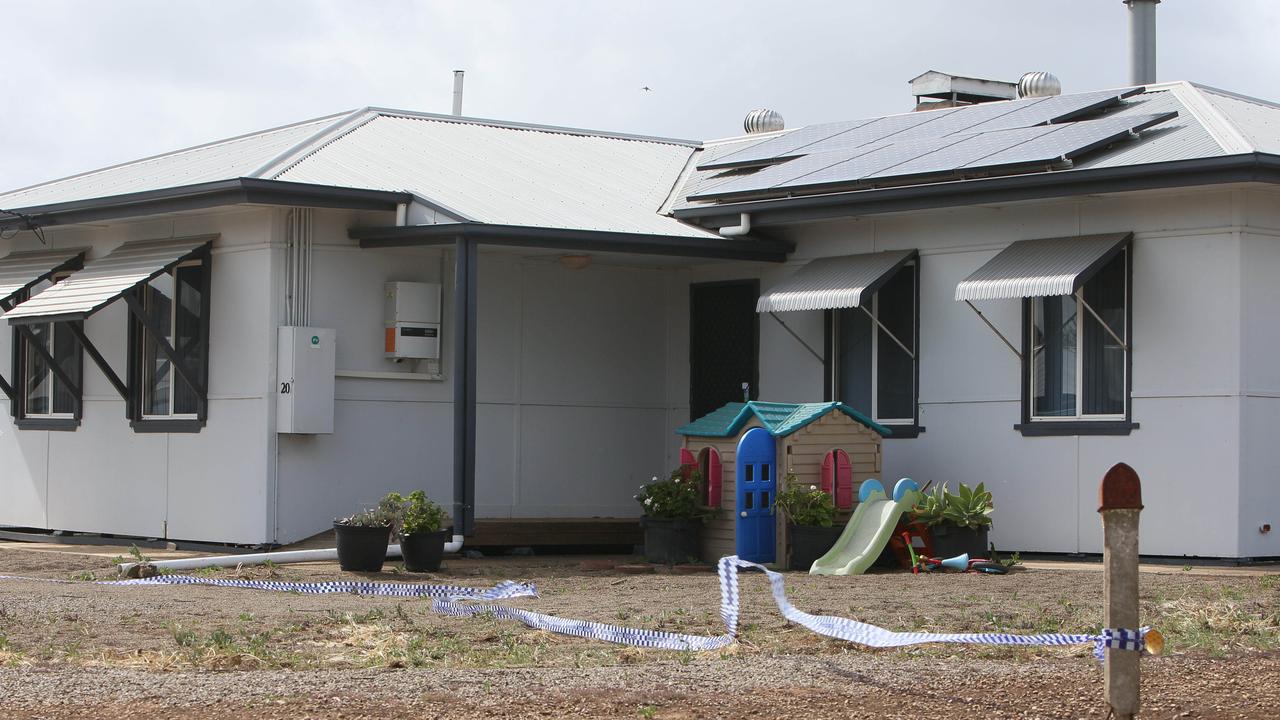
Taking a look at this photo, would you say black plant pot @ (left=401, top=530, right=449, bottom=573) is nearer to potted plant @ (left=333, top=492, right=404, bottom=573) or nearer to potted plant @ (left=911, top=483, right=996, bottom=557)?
potted plant @ (left=333, top=492, right=404, bottom=573)

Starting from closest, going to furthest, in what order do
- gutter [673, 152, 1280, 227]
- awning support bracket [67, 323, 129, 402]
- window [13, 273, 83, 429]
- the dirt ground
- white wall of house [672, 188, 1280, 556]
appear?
the dirt ground
gutter [673, 152, 1280, 227]
white wall of house [672, 188, 1280, 556]
awning support bracket [67, 323, 129, 402]
window [13, 273, 83, 429]

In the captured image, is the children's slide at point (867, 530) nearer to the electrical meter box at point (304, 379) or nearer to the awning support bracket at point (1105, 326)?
the awning support bracket at point (1105, 326)

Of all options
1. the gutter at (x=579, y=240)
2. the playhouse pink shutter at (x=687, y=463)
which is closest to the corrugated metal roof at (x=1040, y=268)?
the gutter at (x=579, y=240)

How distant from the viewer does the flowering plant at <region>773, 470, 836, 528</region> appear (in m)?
14.2

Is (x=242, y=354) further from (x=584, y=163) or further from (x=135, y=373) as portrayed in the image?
(x=584, y=163)

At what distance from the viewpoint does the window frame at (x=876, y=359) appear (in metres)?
15.7

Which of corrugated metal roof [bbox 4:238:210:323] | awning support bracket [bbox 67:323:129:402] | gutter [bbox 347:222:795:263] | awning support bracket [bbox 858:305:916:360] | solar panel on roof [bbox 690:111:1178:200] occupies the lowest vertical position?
awning support bracket [bbox 67:323:129:402]

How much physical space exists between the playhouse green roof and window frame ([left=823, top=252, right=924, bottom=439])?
65cm

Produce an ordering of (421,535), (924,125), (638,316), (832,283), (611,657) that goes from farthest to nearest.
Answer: (638,316) < (924,125) < (832,283) < (421,535) < (611,657)

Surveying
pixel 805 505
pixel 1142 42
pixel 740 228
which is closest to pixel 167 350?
pixel 740 228

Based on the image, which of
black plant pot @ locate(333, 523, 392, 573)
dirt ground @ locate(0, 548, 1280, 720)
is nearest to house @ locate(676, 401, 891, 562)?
dirt ground @ locate(0, 548, 1280, 720)

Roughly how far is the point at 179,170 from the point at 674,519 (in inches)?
265

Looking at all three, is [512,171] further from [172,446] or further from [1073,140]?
[1073,140]

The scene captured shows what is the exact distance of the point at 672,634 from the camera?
30.8 ft
